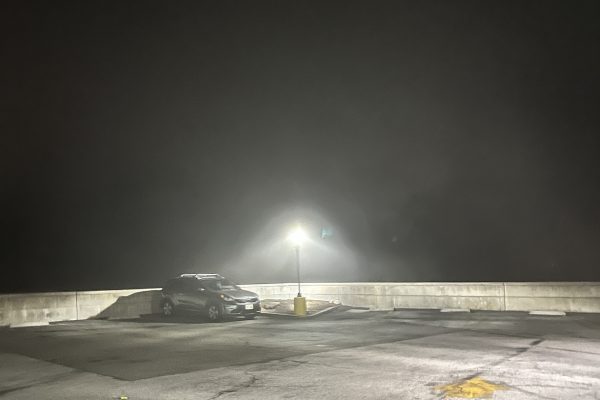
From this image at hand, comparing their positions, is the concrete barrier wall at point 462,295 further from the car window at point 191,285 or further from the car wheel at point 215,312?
the car wheel at point 215,312

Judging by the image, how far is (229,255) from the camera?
289 feet

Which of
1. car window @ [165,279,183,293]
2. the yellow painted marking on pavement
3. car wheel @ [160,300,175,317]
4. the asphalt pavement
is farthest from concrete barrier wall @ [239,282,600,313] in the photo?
the yellow painted marking on pavement

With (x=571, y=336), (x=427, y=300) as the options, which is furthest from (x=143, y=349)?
(x=427, y=300)

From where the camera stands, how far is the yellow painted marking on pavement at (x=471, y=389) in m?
8.05

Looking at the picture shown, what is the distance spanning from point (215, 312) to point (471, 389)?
14003 mm

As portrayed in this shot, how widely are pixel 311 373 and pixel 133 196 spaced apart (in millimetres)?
94569

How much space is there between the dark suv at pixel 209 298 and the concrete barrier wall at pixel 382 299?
5.13ft

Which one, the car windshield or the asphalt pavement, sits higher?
the car windshield

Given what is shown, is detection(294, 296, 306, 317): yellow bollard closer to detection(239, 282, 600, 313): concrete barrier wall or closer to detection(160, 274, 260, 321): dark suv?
detection(160, 274, 260, 321): dark suv

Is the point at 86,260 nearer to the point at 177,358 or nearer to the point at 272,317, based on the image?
the point at 272,317

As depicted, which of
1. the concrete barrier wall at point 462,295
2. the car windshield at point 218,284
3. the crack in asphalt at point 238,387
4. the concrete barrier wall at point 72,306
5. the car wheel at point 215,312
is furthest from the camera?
the car windshield at point 218,284

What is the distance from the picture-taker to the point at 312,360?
11258mm

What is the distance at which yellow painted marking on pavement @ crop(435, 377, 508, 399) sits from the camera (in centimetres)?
805

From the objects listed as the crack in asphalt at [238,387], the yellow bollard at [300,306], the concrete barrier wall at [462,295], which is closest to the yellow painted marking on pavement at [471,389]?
the crack in asphalt at [238,387]
